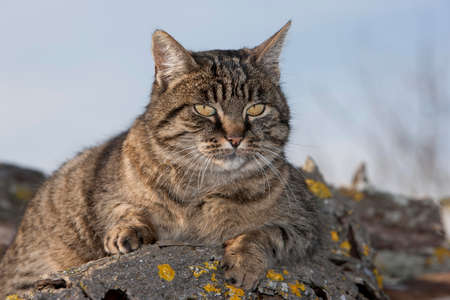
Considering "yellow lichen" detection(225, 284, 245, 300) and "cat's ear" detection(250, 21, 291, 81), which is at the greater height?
"cat's ear" detection(250, 21, 291, 81)

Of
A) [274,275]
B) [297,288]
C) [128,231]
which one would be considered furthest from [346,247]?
[128,231]

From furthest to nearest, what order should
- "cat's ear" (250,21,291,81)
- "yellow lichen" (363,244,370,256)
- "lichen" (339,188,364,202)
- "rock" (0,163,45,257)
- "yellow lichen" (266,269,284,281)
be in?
"rock" (0,163,45,257)
"lichen" (339,188,364,202)
"yellow lichen" (363,244,370,256)
"cat's ear" (250,21,291,81)
"yellow lichen" (266,269,284,281)

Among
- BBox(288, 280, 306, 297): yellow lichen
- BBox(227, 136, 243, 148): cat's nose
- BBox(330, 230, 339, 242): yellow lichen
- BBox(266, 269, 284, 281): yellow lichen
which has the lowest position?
BBox(330, 230, 339, 242): yellow lichen

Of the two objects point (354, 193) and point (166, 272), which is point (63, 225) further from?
point (354, 193)

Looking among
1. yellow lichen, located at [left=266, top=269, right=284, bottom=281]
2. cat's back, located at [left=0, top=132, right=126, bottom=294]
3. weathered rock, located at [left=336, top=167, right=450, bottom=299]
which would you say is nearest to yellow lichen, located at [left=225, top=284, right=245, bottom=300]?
yellow lichen, located at [left=266, top=269, right=284, bottom=281]

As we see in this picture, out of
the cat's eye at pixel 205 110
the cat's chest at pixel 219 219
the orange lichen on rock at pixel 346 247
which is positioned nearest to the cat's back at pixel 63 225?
the cat's chest at pixel 219 219

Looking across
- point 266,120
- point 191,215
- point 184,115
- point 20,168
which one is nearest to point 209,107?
point 184,115

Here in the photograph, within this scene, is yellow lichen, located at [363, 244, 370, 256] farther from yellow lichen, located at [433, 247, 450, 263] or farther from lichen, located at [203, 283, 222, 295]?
yellow lichen, located at [433, 247, 450, 263]

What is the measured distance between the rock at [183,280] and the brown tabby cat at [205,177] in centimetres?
12

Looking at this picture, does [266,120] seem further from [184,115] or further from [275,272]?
[275,272]

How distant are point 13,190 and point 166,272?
6.99m

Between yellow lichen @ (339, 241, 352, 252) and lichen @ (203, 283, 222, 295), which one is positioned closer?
lichen @ (203, 283, 222, 295)

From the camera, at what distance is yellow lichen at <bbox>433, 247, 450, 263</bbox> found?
7.68 metres

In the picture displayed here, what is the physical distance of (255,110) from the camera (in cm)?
411
